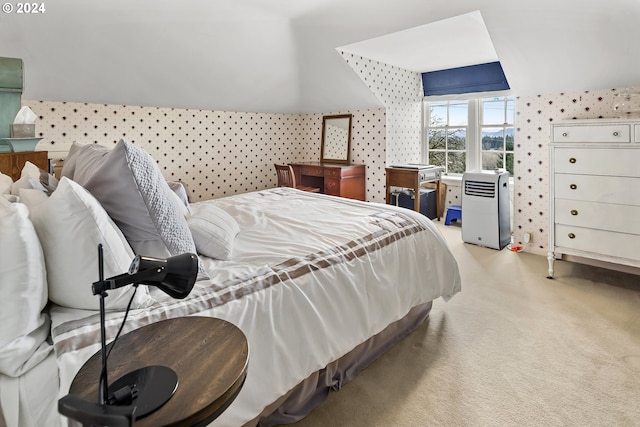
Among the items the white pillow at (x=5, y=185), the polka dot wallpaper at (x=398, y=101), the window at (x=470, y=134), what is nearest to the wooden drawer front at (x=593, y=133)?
the window at (x=470, y=134)

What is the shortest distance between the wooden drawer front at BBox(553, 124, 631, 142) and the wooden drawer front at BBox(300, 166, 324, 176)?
2836 millimetres

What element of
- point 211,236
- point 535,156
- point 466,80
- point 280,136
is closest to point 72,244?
point 211,236

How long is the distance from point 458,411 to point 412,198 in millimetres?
3824

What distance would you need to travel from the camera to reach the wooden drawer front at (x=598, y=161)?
282cm

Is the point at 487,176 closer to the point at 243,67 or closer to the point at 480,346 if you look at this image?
the point at 480,346

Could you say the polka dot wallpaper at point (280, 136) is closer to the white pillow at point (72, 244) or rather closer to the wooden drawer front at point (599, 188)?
the wooden drawer front at point (599, 188)

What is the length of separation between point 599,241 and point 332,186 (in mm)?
3067

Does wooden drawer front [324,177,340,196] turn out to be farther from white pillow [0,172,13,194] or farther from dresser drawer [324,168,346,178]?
white pillow [0,172,13,194]

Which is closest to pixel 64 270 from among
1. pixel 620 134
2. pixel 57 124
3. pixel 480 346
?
pixel 480 346

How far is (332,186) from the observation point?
522 cm

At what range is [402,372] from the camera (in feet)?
6.68

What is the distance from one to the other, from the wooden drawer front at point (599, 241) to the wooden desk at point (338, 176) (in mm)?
2629

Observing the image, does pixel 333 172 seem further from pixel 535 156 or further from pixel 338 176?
pixel 535 156

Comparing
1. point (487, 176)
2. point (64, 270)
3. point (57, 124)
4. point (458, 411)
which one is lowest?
point (458, 411)
